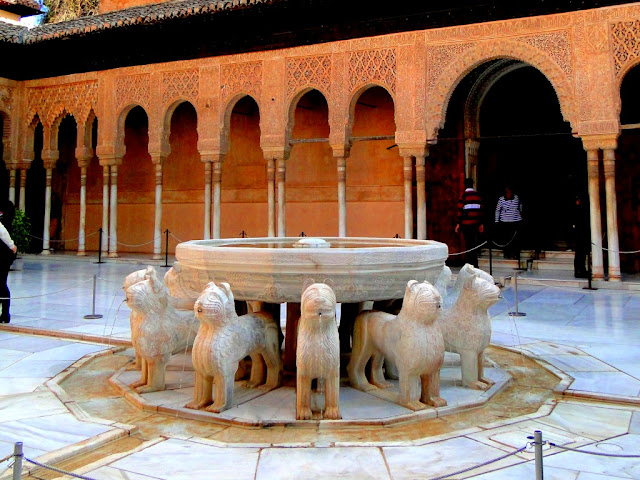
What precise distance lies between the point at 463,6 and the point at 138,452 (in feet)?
36.7

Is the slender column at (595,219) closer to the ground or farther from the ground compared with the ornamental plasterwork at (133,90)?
closer to the ground

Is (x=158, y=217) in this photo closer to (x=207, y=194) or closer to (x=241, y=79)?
(x=207, y=194)

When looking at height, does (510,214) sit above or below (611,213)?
above

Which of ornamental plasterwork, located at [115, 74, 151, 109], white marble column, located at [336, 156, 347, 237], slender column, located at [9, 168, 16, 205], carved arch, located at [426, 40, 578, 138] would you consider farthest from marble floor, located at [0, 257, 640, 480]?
slender column, located at [9, 168, 16, 205]

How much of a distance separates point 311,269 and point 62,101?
593 inches

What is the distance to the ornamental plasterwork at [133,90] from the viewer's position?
49.6 feet

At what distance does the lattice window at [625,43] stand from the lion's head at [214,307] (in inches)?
380

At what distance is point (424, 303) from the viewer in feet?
11.8

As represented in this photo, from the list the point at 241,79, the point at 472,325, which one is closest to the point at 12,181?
the point at 241,79

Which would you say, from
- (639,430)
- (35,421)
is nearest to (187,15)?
(35,421)

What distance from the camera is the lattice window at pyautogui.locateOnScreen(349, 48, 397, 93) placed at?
12.3 metres

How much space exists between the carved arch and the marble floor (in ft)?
19.7

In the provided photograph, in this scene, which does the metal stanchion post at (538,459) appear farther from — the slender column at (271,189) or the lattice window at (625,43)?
the slender column at (271,189)

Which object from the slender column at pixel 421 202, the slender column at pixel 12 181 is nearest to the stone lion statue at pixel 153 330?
the slender column at pixel 421 202
